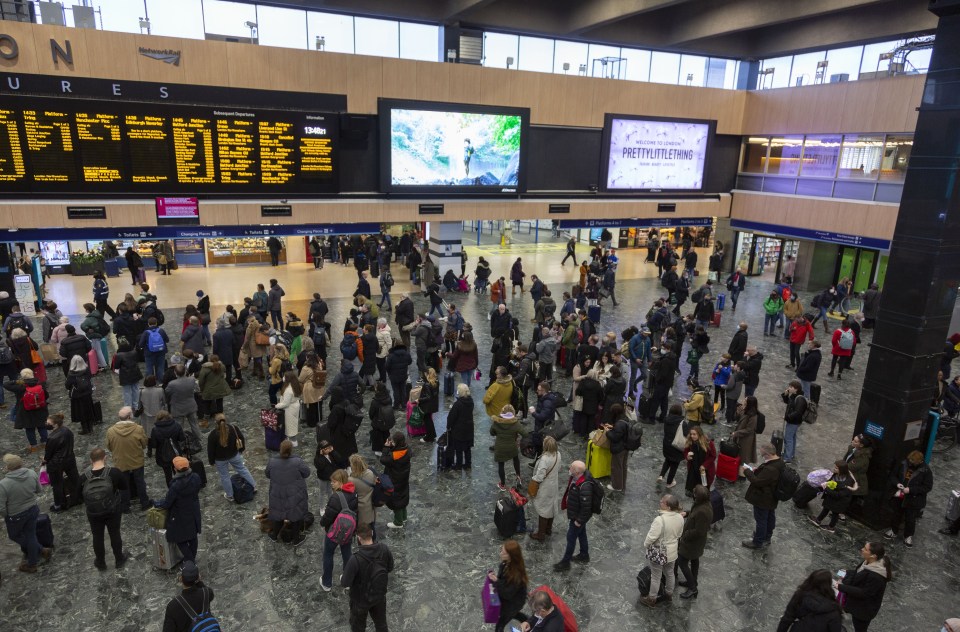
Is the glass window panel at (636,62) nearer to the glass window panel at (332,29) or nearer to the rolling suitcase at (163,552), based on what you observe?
the glass window panel at (332,29)

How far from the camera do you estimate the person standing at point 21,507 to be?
22.4 feet

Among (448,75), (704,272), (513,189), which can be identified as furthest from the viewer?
(704,272)

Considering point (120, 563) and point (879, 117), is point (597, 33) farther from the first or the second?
point (120, 563)

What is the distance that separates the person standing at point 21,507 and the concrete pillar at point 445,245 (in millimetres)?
15840

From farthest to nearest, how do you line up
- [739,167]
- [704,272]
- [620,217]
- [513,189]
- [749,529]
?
[704,272] < [739,167] < [620,217] < [513,189] < [749,529]

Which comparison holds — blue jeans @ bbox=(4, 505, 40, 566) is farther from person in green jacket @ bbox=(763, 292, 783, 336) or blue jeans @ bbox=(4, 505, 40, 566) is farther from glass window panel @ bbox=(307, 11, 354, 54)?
glass window panel @ bbox=(307, 11, 354, 54)

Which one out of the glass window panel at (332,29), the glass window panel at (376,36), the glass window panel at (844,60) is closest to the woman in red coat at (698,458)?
the glass window panel at (376,36)

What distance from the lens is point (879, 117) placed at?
19.6 m

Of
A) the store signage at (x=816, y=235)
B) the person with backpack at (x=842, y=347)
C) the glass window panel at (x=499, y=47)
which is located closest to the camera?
the person with backpack at (x=842, y=347)

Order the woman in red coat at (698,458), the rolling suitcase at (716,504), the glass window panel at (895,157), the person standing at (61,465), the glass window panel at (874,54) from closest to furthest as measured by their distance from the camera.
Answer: the rolling suitcase at (716,504), the person standing at (61,465), the woman in red coat at (698,458), the glass window panel at (895,157), the glass window panel at (874,54)

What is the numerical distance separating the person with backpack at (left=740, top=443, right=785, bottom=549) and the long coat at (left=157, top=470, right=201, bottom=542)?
22.4 ft

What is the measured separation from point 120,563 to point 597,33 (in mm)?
24628

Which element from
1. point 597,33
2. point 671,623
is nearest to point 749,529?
point 671,623

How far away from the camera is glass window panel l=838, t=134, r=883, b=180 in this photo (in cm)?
2019
